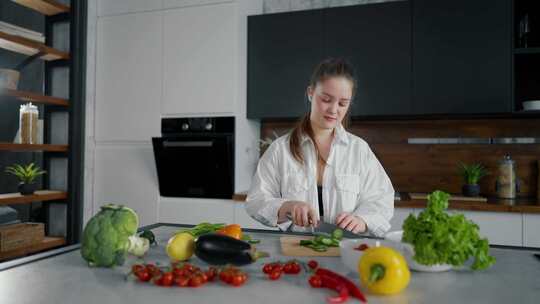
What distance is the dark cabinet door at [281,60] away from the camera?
2.94 metres

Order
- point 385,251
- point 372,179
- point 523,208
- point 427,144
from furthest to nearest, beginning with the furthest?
point 427,144 → point 523,208 → point 372,179 → point 385,251

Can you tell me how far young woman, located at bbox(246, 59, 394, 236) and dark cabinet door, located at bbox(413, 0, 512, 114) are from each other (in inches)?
45.4

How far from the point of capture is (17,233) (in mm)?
2656

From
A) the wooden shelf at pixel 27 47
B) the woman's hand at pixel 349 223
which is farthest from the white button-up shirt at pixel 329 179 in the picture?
the wooden shelf at pixel 27 47

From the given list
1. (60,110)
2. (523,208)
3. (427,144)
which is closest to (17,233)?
(60,110)

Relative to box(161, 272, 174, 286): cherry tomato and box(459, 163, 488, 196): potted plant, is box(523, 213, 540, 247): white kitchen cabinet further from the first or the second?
box(161, 272, 174, 286): cherry tomato

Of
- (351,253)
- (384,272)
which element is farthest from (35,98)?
(384,272)

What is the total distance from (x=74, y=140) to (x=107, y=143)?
25cm

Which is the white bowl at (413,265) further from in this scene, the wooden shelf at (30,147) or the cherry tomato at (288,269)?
the wooden shelf at (30,147)

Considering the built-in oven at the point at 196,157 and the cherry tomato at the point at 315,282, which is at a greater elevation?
the built-in oven at the point at 196,157

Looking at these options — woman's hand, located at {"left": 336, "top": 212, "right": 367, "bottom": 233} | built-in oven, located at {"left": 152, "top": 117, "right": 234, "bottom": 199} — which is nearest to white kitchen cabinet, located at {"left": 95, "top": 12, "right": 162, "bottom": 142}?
built-in oven, located at {"left": 152, "top": 117, "right": 234, "bottom": 199}

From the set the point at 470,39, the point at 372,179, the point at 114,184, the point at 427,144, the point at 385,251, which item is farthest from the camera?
the point at 114,184

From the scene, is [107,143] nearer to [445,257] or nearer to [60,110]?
[60,110]

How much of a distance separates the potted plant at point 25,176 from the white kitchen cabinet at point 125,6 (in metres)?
1.38
